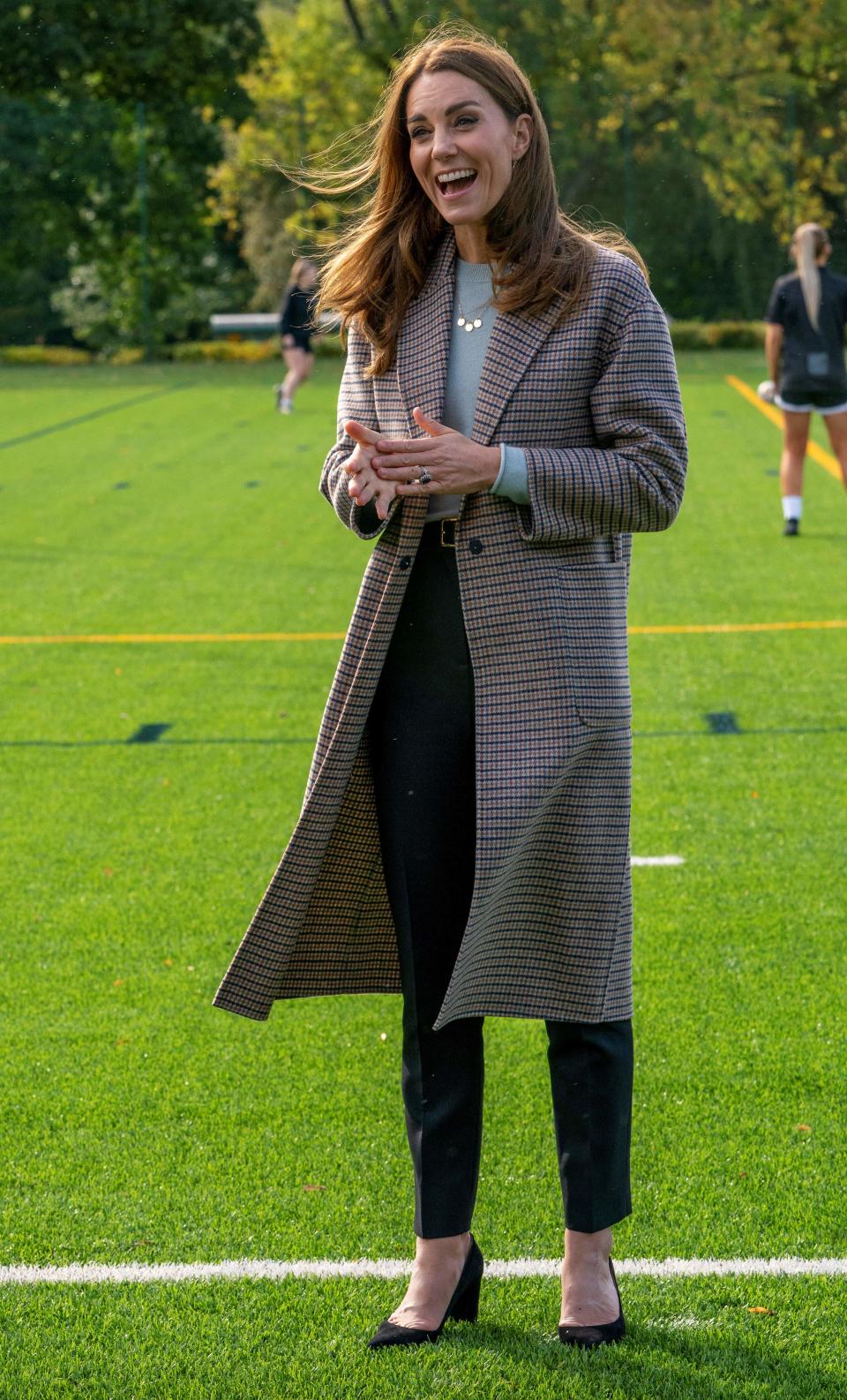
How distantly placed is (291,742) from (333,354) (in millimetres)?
32811

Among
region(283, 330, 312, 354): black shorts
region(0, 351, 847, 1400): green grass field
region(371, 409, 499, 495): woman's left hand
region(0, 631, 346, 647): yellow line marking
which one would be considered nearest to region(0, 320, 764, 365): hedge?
region(283, 330, 312, 354): black shorts

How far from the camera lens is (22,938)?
16.4 feet

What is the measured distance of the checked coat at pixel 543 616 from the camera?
2646mm

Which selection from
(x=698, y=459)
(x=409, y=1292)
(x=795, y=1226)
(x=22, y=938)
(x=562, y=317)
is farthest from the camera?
(x=698, y=459)

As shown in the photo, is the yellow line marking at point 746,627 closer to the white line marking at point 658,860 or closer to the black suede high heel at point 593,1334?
the white line marking at point 658,860

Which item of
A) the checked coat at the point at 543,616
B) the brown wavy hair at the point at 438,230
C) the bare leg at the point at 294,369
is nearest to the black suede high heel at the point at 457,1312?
the checked coat at the point at 543,616

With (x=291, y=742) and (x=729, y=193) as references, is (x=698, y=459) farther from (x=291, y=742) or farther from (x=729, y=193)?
(x=729, y=193)

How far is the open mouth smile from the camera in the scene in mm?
2680

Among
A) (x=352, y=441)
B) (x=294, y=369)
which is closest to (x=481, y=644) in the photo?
(x=352, y=441)

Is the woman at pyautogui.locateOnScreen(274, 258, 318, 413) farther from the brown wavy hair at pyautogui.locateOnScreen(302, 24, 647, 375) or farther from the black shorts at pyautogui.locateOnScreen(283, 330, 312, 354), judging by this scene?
the brown wavy hair at pyautogui.locateOnScreen(302, 24, 647, 375)

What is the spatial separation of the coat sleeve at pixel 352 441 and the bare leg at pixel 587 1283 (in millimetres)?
1163

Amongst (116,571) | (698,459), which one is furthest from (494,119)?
(698,459)

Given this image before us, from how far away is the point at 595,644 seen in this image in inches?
107

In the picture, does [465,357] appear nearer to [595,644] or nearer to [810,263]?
[595,644]
